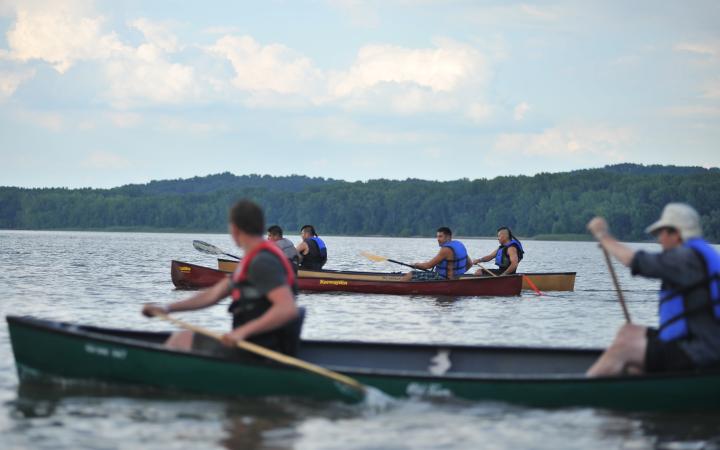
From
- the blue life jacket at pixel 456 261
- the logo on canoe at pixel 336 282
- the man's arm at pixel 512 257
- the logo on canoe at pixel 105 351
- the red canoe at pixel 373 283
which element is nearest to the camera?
the logo on canoe at pixel 105 351

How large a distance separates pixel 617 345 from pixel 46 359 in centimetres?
487

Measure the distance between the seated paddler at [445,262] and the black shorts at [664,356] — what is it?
41.8 ft

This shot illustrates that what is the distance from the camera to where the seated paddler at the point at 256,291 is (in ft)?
25.9

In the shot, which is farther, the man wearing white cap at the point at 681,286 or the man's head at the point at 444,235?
the man's head at the point at 444,235

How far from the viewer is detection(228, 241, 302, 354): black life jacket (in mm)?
8039

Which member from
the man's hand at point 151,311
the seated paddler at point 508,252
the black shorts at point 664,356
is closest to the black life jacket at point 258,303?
the man's hand at point 151,311

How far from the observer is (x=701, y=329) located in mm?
7797

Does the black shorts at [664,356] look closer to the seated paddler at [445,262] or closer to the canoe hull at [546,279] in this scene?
the seated paddler at [445,262]

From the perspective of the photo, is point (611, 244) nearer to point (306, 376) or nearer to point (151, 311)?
point (306, 376)

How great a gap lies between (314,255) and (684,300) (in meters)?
15.7

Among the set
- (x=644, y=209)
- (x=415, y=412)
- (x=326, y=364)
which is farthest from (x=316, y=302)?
(x=644, y=209)

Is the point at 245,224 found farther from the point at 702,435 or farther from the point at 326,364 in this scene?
the point at 702,435

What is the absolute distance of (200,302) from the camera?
8516 millimetres

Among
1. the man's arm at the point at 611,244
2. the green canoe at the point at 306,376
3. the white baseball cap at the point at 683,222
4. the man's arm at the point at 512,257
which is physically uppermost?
the white baseball cap at the point at 683,222
